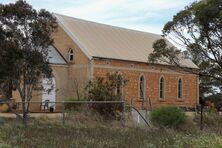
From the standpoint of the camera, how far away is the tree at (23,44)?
28641 millimetres

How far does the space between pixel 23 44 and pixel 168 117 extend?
8877 millimetres

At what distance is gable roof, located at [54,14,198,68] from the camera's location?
51.1 meters

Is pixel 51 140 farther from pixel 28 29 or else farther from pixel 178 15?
pixel 178 15

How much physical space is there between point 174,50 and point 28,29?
15.0 meters

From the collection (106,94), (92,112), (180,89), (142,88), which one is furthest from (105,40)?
(92,112)

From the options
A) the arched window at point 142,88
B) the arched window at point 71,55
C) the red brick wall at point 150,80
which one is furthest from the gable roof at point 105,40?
the arched window at point 142,88

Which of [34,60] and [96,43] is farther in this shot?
[96,43]

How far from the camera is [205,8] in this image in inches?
1345

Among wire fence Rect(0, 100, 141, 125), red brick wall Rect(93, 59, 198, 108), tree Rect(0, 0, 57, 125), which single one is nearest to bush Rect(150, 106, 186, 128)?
wire fence Rect(0, 100, 141, 125)

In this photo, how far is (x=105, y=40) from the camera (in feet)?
178

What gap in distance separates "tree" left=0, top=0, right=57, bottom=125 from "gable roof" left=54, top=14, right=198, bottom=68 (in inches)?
776

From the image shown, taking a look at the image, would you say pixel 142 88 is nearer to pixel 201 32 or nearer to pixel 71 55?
pixel 71 55

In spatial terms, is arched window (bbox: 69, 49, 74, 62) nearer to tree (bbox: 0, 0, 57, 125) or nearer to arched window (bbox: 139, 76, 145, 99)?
arched window (bbox: 139, 76, 145, 99)

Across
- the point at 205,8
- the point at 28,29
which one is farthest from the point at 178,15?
the point at 28,29
